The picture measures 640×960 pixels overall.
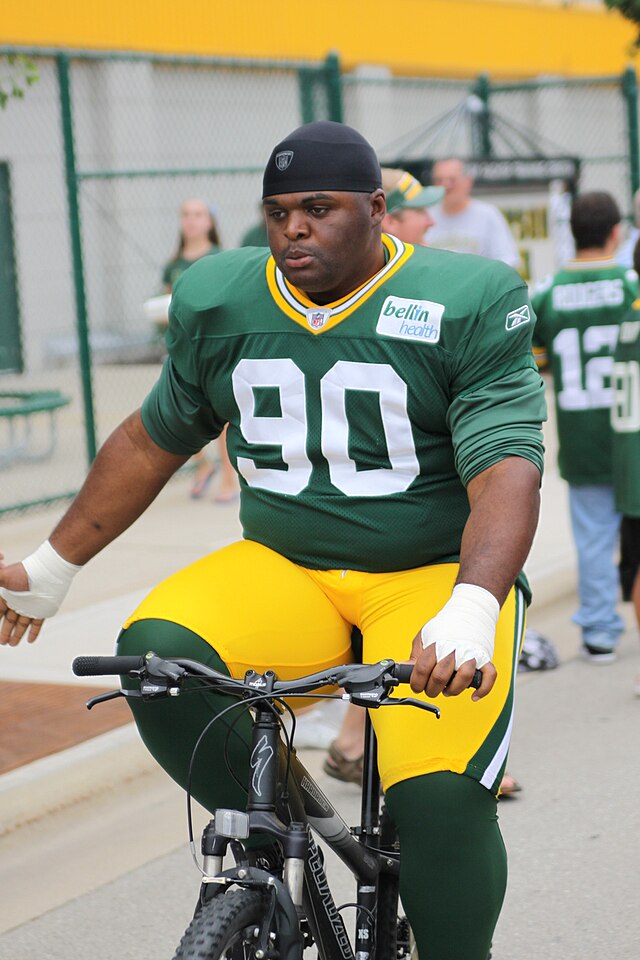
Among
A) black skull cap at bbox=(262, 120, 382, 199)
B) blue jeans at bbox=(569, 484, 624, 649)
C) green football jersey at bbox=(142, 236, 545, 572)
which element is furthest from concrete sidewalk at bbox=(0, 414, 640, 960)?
black skull cap at bbox=(262, 120, 382, 199)

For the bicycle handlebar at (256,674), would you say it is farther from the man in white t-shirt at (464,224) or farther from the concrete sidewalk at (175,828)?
the man in white t-shirt at (464,224)

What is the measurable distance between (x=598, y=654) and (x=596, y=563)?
16.1 inches

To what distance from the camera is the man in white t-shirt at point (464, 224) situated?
33.0ft

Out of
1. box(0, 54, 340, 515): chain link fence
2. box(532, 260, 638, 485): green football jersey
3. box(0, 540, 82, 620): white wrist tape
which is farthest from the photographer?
box(0, 54, 340, 515): chain link fence

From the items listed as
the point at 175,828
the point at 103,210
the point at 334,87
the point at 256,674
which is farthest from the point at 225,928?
the point at 103,210

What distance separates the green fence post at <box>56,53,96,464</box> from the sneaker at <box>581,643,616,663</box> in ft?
13.3

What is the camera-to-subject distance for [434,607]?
3.09m

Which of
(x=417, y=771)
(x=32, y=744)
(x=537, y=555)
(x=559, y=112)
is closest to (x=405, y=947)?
(x=417, y=771)

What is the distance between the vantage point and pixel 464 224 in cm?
1020

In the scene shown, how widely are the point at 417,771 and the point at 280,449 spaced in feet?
2.40

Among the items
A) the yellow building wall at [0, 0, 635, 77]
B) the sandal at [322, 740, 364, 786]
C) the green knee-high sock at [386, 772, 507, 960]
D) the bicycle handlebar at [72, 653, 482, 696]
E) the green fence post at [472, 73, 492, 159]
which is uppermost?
the yellow building wall at [0, 0, 635, 77]

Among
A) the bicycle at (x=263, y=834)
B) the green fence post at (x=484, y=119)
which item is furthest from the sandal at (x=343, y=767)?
the green fence post at (x=484, y=119)

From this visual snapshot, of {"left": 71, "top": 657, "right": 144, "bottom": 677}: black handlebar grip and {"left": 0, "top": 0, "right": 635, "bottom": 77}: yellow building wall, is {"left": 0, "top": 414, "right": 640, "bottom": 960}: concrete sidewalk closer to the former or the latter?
{"left": 71, "top": 657, "right": 144, "bottom": 677}: black handlebar grip

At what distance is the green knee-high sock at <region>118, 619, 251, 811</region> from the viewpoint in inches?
118
